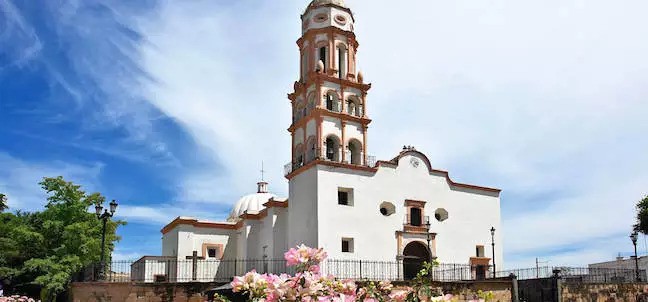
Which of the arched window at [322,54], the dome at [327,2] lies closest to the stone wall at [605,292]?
the arched window at [322,54]

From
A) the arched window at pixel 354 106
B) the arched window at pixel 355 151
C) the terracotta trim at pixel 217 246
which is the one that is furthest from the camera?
the terracotta trim at pixel 217 246

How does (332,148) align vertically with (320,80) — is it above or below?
below

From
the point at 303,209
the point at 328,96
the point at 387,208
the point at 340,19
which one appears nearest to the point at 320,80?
the point at 328,96

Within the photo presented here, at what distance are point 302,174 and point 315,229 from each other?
124 inches

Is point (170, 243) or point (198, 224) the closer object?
point (198, 224)

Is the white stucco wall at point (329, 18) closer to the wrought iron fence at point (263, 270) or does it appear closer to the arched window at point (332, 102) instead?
the arched window at point (332, 102)

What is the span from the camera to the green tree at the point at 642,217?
38719 mm

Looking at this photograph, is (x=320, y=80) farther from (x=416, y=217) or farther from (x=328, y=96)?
(x=416, y=217)

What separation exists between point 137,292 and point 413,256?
13649 millimetres

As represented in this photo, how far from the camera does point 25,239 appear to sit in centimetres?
2712

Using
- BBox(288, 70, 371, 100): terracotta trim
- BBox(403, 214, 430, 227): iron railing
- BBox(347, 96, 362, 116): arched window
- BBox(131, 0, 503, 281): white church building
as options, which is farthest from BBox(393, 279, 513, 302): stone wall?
BBox(288, 70, 371, 100): terracotta trim

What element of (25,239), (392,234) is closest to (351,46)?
(392,234)

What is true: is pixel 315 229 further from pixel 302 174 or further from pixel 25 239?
pixel 25 239

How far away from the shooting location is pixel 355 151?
29.2 m
